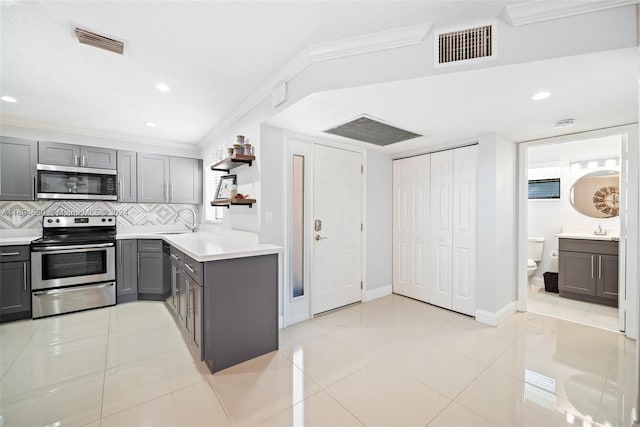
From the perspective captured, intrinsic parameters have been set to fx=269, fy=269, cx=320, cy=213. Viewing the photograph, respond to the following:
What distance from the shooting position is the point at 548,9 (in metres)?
1.52

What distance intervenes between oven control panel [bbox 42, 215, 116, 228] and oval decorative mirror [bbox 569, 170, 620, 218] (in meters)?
7.14

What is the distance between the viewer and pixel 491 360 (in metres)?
2.28

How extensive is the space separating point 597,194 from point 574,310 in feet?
6.32

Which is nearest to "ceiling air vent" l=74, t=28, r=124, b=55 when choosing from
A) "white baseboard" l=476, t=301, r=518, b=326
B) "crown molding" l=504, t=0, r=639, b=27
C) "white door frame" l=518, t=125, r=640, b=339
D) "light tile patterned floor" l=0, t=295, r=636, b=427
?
"light tile patterned floor" l=0, t=295, r=636, b=427

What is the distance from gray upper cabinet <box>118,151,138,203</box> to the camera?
3.91 metres

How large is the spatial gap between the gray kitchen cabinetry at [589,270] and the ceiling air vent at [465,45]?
3.56m

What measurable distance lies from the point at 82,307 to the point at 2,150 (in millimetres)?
2116

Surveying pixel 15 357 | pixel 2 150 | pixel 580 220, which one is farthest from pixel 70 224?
pixel 580 220

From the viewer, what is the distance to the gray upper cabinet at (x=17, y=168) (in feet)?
10.6

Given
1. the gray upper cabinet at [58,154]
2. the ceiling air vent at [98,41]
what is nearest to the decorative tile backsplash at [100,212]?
the gray upper cabinet at [58,154]

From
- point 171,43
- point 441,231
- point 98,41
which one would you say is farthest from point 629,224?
point 98,41

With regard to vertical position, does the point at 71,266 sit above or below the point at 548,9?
below

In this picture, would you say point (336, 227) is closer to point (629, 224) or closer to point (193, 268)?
Answer: point (193, 268)

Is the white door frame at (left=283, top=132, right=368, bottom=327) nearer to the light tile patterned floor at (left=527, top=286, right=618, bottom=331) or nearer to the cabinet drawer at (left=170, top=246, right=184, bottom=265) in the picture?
the cabinet drawer at (left=170, top=246, right=184, bottom=265)
